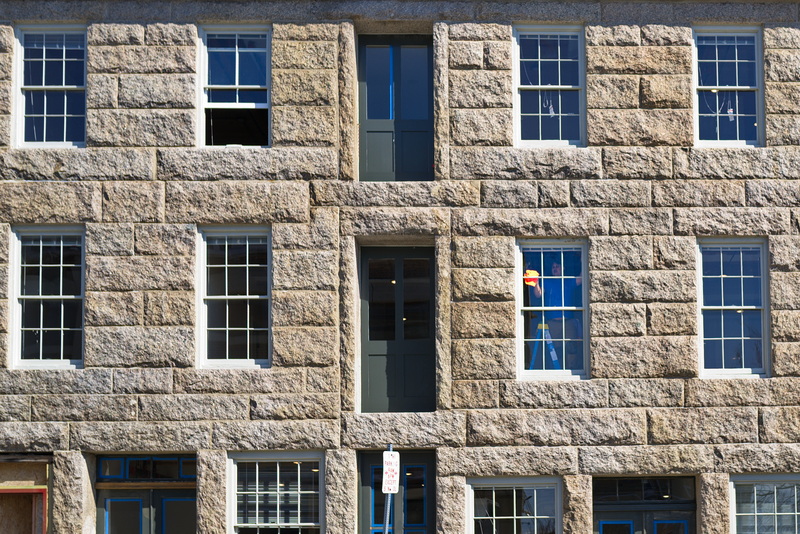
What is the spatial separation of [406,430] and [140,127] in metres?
5.92

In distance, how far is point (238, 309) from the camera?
14914 mm

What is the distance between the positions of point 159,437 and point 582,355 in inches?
248

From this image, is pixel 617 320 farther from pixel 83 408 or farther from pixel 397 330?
pixel 83 408

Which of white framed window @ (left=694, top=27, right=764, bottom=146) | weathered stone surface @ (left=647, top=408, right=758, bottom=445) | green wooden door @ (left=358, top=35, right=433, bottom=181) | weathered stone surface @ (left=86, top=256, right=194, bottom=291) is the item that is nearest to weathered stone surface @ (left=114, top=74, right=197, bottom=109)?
weathered stone surface @ (left=86, top=256, right=194, bottom=291)

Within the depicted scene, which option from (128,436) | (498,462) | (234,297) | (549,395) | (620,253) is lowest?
(498,462)

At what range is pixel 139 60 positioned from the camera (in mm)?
14938

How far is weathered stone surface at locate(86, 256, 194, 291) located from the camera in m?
14.7

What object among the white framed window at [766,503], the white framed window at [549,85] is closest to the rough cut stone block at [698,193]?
the white framed window at [549,85]

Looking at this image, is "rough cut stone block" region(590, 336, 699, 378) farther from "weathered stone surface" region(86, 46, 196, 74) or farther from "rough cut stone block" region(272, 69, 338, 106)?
"weathered stone surface" region(86, 46, 196, 74)

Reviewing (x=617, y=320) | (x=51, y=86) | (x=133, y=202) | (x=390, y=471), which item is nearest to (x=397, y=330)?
(x=390, y=471)

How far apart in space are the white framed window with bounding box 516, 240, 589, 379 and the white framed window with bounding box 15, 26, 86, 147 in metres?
6.95

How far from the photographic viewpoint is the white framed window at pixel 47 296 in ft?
48.6

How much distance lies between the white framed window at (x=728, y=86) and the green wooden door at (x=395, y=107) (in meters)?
4.10

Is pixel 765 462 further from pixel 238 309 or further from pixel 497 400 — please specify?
pixel 238 309
